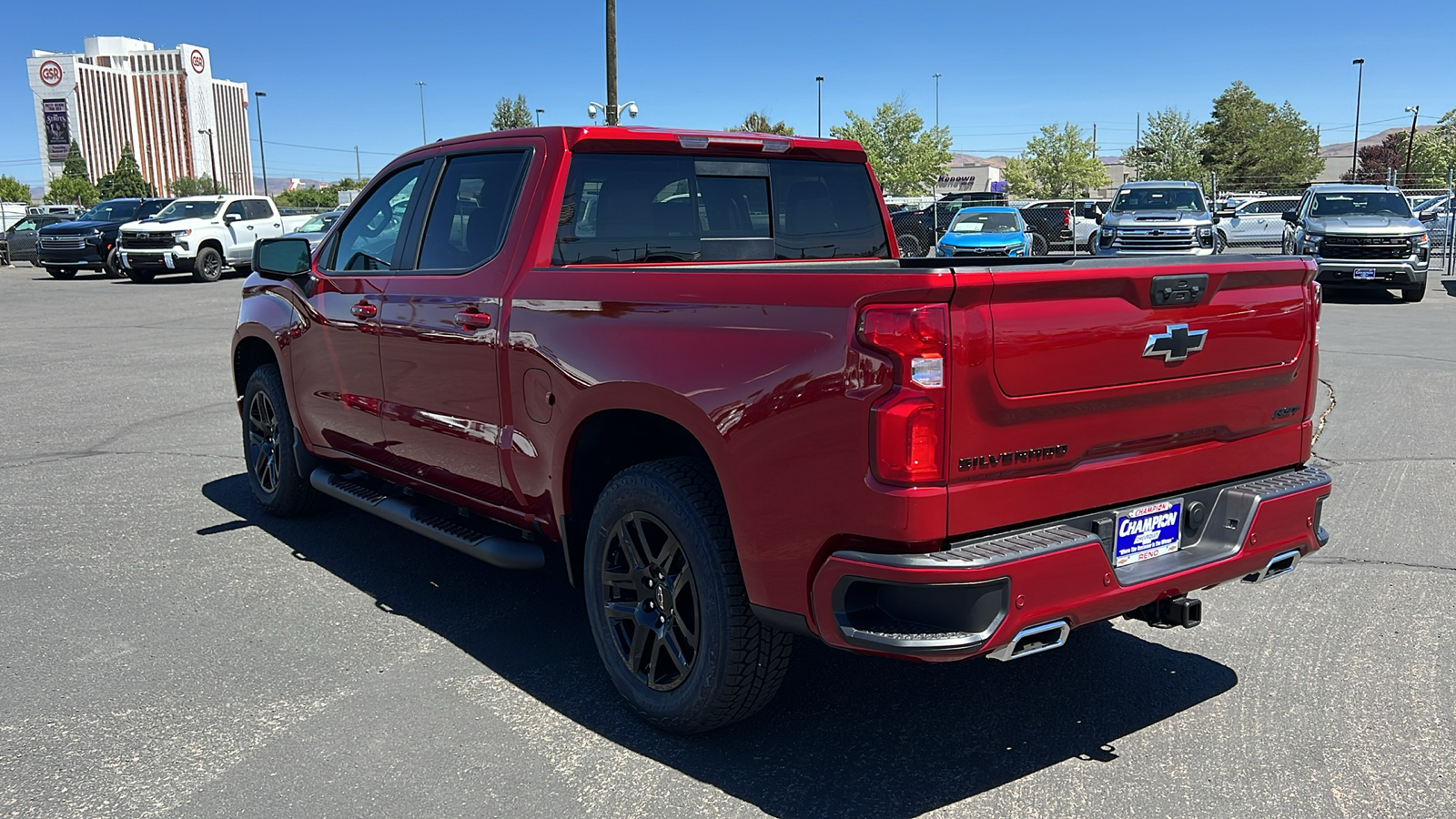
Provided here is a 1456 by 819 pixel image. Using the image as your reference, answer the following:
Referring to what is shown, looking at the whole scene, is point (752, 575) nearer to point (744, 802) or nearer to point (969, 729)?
point (744, 802)

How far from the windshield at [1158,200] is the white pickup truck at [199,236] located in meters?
18.9

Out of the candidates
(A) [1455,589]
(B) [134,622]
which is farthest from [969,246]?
(B) [134,622]

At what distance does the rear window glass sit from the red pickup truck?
12mm

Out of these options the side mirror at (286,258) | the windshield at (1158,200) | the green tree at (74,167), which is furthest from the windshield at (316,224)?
the green tree at (74,167)

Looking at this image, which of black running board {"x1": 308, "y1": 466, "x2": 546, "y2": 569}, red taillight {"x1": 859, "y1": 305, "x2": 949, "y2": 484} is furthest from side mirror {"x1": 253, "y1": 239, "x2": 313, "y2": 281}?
red taillight {"x1": 859, "y1": 305, "x2": 949, "y2": 484}

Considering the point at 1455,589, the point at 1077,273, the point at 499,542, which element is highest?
the point at 1077,273

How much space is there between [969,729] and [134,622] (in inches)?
134

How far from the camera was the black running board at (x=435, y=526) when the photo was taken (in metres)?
4.23

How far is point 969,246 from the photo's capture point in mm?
25500

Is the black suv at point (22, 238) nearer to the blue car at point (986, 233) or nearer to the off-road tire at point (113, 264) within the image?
the off-road tire at point (113, 264)

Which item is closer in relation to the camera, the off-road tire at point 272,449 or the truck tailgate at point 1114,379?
the truck tailgate at point 1114,379

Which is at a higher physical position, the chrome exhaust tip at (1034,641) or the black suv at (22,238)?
the black suv at (22,238)

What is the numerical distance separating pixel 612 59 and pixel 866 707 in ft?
71.2

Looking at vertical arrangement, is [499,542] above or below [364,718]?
above
